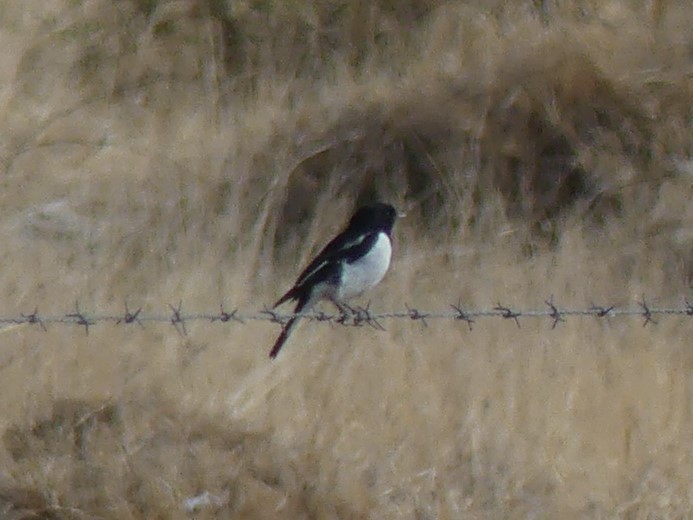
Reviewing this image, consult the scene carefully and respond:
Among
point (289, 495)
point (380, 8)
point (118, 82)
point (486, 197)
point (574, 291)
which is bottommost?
point (289, 495)

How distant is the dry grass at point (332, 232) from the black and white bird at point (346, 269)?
0.77m

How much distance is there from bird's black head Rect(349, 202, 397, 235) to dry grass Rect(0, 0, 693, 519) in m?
0.97

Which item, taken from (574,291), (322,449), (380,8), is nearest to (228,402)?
(322,449)

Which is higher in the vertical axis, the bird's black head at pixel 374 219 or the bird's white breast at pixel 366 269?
the bird's black head at pixel 374 219

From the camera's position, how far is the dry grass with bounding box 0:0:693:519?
763cm

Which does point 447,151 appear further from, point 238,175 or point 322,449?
point 322,449

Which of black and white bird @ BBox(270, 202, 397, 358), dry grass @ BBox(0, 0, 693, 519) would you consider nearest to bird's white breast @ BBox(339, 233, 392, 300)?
black and white bird @ BBox(270, 202, 397, 358)

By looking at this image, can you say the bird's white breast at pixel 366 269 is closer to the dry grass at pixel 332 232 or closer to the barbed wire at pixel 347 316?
the barbed wire at pixel 347 316

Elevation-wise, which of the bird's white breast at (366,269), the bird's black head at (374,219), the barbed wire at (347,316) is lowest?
the barbed wire at (347,316)

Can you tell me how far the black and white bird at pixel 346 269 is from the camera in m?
7.47

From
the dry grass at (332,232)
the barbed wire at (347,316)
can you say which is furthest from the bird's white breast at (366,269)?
the dry grass at (332,232)

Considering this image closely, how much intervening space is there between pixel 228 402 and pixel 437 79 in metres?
3.62

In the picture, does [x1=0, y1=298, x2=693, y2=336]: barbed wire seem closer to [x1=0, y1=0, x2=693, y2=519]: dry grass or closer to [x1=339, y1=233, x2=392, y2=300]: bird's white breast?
[x1=339, y1=233, x2=392, y2=300]: bird's white breast

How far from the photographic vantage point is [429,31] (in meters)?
11.5
